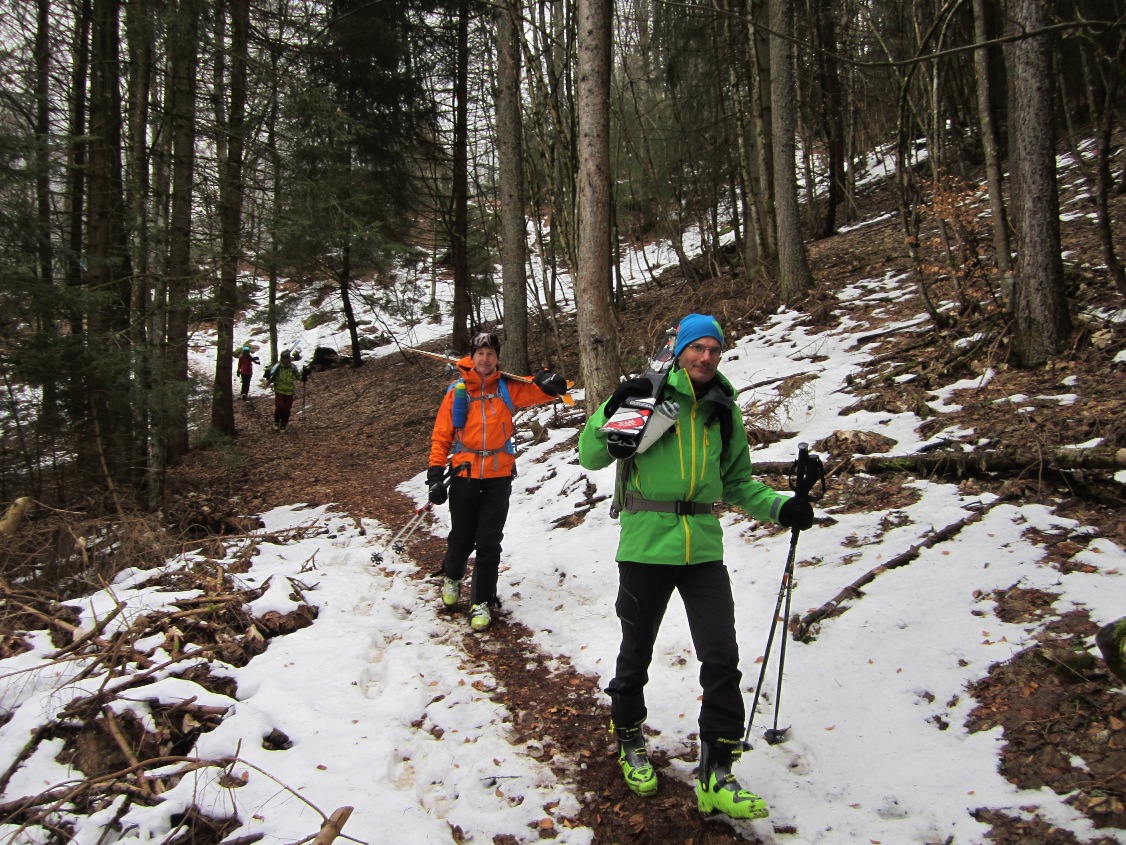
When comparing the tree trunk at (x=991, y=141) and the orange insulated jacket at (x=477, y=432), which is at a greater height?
the tree trunk at (x=991, y=141)

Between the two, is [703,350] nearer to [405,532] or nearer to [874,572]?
[874,572]

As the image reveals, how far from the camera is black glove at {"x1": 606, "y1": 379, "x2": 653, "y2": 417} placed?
3.12 m

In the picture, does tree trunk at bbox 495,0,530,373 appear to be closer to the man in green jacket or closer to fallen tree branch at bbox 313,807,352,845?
the man in green jacket

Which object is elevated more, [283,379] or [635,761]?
[283,379]

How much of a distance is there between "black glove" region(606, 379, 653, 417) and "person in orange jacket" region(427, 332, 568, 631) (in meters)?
2.14

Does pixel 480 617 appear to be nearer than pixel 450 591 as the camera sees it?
Yes

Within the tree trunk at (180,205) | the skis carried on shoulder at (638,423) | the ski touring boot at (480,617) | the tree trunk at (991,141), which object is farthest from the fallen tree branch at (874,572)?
the tree trunk at (180,205)

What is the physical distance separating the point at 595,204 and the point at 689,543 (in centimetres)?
483

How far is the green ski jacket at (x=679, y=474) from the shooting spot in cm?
314

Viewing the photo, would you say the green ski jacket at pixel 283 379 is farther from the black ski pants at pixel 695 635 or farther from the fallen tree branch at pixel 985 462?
the black ski pants at pixel 695 635

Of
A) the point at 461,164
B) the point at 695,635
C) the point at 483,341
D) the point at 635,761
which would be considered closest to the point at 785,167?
the point at 461,164

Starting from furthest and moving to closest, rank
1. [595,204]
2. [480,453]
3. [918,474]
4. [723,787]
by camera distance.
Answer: [595,204] → [918,474] → [480,453] → [723,787]

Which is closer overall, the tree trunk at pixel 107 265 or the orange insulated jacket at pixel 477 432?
the orange insulated jacket at pixel 477 432

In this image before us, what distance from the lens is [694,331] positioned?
3193mm
